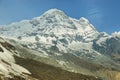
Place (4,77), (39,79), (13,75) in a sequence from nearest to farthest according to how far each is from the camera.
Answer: (4,77)
(13,75)
(39,79)

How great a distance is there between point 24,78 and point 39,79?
63.0ft

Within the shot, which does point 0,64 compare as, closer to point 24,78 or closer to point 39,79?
point 24,78

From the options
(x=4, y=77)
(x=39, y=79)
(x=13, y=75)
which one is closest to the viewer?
(x=4, y=77)

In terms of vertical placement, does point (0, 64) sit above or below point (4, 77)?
above

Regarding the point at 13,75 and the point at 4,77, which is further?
the point at 13,75

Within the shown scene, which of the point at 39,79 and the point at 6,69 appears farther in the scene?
the point at 39,79

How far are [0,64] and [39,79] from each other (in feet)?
89.9

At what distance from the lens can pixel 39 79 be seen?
192 meters

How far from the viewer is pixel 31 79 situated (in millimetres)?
178375

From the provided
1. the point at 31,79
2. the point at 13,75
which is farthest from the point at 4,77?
the point at 31,79

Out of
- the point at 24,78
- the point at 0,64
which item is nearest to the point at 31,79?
the point at 24,78

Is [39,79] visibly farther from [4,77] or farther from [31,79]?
[4,77]

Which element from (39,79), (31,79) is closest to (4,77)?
(31,79)

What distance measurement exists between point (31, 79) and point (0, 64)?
17.1 meters
